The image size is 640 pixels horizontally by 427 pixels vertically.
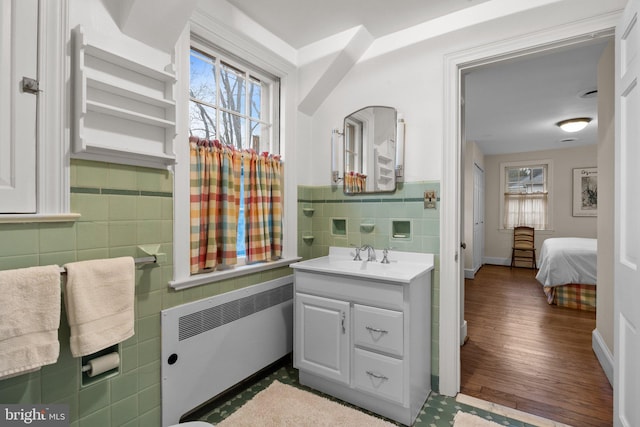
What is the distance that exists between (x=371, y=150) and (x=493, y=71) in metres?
1.54

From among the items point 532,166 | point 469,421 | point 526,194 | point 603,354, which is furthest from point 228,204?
point 532,166

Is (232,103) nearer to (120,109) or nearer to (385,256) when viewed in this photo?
(120,109)

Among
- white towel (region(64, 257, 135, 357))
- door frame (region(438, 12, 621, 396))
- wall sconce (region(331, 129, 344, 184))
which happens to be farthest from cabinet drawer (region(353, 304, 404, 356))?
white towel (region(64, 257, 135, 357))

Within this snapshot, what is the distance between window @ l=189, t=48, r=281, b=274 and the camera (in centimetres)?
195

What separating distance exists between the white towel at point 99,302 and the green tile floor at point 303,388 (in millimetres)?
812

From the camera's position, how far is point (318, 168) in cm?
266

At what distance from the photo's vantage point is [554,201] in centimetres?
638

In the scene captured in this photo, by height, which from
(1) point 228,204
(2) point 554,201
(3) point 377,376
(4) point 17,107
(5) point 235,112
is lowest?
(3) point 377,376

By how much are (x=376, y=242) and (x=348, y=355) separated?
829 millimetres

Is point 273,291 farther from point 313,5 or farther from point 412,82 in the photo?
point 313,5

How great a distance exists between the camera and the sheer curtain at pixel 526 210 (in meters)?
6.50

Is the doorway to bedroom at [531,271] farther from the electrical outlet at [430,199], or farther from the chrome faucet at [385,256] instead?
the chrome faucet at [385,256]

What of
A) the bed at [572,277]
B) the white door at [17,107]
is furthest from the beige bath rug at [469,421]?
the bed at [572,277]

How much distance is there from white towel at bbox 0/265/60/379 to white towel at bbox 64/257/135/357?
0.06 m
